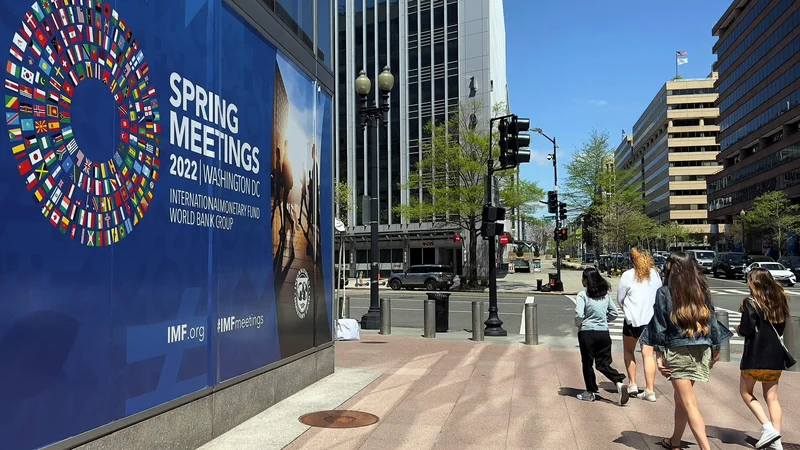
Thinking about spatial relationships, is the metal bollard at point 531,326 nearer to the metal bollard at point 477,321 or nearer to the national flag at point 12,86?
the metal bollard at point 477,321

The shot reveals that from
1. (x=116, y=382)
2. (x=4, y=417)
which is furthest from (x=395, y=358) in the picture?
(x=4, y=417)

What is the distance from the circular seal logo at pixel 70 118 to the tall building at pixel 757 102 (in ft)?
234

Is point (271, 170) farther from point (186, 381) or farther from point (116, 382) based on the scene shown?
point (116, 382)

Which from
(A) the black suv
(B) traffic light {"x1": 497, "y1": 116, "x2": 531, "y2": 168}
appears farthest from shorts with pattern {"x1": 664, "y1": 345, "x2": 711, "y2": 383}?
(A) the black suv

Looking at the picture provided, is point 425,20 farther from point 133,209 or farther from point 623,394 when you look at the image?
point 133,209

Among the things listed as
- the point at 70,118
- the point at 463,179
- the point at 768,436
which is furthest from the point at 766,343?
the point at 463,179

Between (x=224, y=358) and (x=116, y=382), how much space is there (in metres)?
1.65

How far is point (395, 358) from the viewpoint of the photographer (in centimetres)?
1122

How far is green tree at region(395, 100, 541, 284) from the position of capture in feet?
115

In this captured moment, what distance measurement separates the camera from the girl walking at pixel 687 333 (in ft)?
16.7

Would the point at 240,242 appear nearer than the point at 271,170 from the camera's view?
Yes

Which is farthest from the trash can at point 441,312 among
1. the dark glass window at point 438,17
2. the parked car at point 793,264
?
the dark glass window at point 438,17

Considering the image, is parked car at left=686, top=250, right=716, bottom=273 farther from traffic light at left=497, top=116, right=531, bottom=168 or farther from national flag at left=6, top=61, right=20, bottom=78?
national flag at left=6, top=61, right=20, bottom=78

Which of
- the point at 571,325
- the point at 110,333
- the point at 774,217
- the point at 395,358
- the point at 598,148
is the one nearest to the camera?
the point at 110,333
